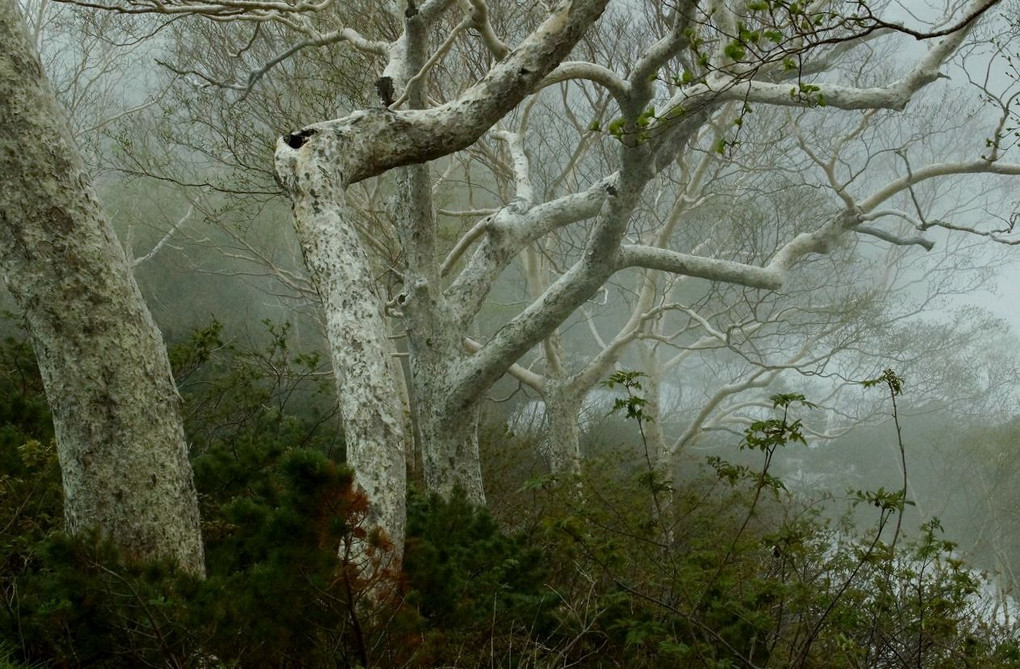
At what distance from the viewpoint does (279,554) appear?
2.51m

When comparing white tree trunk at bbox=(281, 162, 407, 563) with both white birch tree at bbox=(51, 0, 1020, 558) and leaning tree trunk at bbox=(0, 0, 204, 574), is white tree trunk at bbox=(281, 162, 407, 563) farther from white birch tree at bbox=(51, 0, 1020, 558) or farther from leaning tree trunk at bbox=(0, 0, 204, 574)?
leaning tree trunk at bbox=(0, 0, 204, 574)

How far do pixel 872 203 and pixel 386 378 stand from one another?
4.85m

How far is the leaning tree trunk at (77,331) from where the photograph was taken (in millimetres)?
3283

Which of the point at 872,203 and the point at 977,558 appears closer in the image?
the point at 872,203

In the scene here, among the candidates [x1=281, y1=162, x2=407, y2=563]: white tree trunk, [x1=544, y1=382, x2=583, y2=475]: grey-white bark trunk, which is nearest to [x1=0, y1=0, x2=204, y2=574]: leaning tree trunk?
[x1=281, y1=162, x2=407, y2=563]: white tree trunk

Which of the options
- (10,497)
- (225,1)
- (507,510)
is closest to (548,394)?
(507,510)

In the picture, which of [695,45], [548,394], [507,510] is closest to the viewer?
[695,45]

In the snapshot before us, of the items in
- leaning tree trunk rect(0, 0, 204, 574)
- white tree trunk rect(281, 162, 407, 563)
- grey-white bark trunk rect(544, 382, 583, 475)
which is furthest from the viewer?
grey-white bark trunk rect(544, 382, 583, 475)

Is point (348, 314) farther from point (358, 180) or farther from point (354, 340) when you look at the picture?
point (358, 180)

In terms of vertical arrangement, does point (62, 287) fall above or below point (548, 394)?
below

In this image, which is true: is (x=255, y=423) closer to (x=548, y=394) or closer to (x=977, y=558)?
(x=548, y=394)

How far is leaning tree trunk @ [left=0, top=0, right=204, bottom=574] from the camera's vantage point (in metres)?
3.28

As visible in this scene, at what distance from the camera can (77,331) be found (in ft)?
10.8

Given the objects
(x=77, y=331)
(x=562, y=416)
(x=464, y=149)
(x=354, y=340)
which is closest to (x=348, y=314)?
(x=354, y=340)
